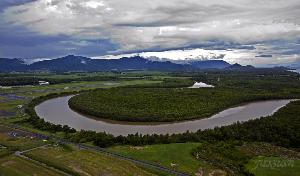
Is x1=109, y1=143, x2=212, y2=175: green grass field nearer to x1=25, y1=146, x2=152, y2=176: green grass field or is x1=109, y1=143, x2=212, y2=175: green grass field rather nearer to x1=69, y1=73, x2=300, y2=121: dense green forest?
x1=25, y1=146, x2=152, y2=176: green grass field

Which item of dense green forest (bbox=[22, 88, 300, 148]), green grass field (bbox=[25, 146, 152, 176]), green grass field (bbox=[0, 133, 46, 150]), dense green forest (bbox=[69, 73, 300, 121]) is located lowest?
green grass field (bbox=[25, 146, 152, 176])

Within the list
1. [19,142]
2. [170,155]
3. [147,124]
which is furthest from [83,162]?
[147,124]

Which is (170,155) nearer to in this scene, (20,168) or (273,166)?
(273,166)

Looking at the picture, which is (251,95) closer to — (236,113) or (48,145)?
(236,113)

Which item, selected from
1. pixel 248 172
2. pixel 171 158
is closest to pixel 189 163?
pixel 171 158

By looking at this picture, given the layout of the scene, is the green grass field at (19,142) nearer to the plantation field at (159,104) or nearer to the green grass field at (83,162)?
the green grass field at (83,162)

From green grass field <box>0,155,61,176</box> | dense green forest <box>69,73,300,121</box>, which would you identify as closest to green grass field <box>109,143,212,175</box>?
green grass field <box>0,155,61,176</box>

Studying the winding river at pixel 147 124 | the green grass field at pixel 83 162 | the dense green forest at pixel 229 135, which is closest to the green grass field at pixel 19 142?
the green grass field at pixel 83 162

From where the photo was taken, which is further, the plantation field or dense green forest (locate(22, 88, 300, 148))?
the plantation field
